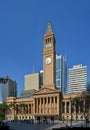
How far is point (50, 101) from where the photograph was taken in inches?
5935

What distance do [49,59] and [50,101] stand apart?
20664 mm

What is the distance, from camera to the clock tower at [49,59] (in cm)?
15362

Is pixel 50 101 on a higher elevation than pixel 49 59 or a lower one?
lower

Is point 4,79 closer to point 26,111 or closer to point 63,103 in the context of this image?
point 63,103

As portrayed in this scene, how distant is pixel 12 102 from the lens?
176 m

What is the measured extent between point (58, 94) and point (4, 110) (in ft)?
114

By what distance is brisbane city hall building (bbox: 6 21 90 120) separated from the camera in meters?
146

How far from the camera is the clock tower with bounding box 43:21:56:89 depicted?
154 meters

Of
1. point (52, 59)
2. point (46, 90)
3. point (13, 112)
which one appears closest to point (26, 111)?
point (13, 112)

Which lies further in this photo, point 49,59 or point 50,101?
point 49,59

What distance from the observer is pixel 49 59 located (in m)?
157

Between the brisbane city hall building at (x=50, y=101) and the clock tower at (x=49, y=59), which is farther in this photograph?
the clock tower at (x=49, y=59)

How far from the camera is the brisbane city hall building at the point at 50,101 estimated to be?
14638 centimetres

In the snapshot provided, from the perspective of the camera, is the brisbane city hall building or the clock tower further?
the clock tower
